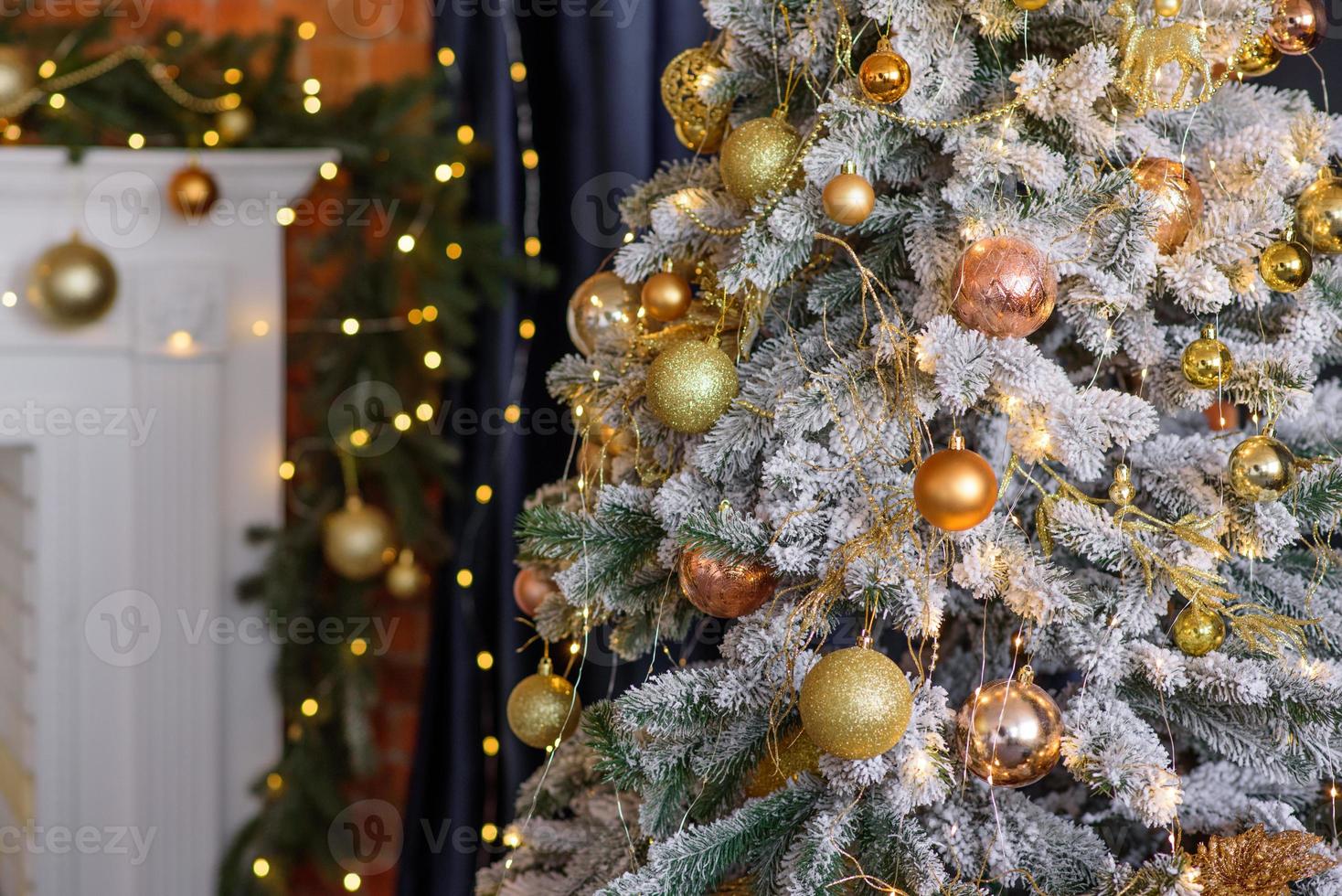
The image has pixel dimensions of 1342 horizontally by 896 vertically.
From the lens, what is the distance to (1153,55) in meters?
0.76

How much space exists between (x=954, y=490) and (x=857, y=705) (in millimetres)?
146

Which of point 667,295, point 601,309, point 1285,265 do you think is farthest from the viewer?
point 601,309

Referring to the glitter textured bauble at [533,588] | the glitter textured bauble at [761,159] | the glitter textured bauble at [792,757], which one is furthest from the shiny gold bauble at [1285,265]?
the glitter textured bauble at [533,588]

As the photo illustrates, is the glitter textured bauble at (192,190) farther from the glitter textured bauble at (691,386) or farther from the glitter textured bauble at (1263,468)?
the glitter textured bauble at (1263,468)

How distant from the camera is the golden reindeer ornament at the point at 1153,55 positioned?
0.76 meters

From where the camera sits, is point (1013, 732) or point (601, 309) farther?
point (601, 309)

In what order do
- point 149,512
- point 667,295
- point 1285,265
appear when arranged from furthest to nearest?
point 149,512 < point 667,295 < point 1285,265

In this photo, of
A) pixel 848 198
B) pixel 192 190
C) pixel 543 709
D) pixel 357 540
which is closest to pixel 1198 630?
pixel 848 198

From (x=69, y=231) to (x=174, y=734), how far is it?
2.50 feet

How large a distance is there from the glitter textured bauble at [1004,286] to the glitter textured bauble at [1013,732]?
9.2 inches

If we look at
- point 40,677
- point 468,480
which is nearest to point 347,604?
point 468,480

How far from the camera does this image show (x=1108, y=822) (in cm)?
94

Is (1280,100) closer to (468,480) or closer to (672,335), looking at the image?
(672,335)

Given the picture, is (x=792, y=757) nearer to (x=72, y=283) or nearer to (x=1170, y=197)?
(x=1170, y=197)
